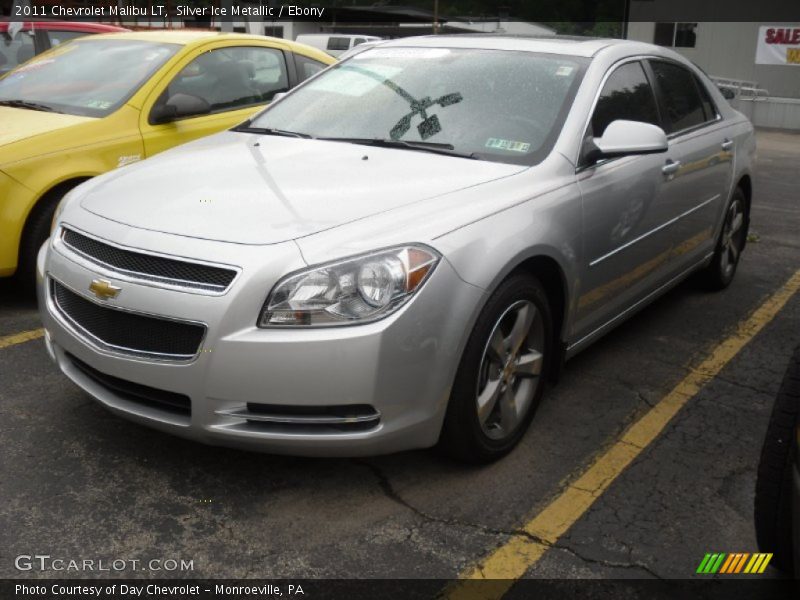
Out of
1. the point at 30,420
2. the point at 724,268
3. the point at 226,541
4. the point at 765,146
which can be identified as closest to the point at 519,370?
the point at 226,541

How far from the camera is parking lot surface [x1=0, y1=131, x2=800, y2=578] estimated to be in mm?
2693

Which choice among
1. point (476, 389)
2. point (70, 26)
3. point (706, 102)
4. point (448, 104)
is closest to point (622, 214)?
point (448, 104)

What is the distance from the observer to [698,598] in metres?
2.58

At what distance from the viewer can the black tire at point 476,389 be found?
9.69 ft

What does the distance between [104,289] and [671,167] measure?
9.39 feet

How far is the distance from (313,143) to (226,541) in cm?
186

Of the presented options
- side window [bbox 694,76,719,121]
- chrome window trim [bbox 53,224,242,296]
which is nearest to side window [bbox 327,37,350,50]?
side window [bbox 694,76,719,121]

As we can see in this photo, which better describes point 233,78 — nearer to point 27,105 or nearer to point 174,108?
point 174,108

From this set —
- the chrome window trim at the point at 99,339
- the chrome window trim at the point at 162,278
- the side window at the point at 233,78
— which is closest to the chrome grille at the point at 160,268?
the chrome window trim at the point at 162,278

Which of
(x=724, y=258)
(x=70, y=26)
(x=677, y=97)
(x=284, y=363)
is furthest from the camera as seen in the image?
(x=70, y=26)

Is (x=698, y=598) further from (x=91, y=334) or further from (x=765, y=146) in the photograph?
(x=765, y=146)

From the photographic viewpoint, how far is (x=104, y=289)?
286 centimetres

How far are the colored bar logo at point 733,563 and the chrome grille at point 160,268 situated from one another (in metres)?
1.77

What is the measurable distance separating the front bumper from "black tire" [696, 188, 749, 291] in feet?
10.4
